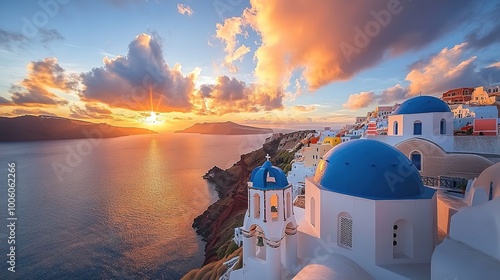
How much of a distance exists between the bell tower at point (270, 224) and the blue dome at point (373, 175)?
1734mm

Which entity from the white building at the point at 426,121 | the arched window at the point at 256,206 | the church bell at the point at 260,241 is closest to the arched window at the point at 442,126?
the white building at the point at 426,121

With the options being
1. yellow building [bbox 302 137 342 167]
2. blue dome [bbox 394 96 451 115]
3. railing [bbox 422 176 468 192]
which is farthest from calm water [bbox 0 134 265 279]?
blue dome [bbox 394 96 451 115]

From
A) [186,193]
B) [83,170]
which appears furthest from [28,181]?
[186,193]

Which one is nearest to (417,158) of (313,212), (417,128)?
(417,128)

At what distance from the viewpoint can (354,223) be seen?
23.6ft

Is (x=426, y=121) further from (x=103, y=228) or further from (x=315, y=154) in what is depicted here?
(x=103, y=228)

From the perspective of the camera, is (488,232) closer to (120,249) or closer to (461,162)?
(461,162)

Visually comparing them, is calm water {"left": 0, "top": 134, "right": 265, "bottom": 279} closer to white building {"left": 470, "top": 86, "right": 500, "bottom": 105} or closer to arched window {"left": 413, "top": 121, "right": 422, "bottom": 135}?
arched window {"left": 413, "top": 121, "right": 422, "bottom": 135}

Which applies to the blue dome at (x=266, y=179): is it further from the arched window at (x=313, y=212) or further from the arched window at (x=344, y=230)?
the arched window at (x=344, y=230)

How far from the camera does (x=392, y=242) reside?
6.84 m

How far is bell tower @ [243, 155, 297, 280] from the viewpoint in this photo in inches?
312

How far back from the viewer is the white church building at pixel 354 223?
673 centimetres

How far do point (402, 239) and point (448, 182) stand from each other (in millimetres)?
6046

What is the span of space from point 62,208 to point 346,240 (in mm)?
45714
